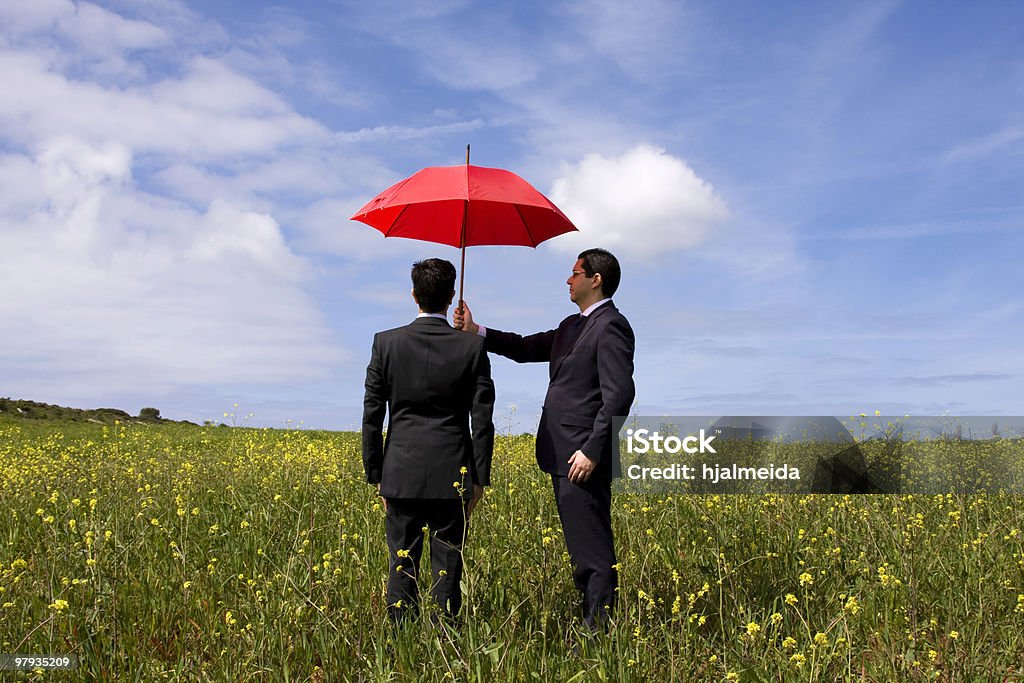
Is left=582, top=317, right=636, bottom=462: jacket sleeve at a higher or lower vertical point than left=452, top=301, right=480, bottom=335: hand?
lower

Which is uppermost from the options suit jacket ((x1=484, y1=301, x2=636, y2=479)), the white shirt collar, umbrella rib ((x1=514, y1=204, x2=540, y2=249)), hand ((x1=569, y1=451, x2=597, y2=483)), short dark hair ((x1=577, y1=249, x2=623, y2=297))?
umbrella rib ((x1=514, y1=204, x2=540, y2=249))

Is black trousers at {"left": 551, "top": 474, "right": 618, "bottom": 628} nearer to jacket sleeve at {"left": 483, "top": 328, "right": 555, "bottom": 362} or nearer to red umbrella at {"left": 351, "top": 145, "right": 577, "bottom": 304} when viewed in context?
jacket sleeve at {"left": 483, "top": 328, "right": 555, "bottom": 362}

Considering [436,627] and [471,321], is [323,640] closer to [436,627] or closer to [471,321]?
[436,627]

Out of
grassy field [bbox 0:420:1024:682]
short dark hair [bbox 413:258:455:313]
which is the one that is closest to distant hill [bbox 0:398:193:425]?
grassy field [bbox 0:420:1024:682]

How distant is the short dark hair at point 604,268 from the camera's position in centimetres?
520

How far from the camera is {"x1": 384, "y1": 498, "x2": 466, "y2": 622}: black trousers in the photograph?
4.95m

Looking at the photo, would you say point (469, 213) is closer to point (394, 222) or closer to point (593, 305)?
point (394, 222)

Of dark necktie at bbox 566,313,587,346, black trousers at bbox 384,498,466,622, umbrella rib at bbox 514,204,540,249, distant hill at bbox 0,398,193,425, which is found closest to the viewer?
black trousers at bbox 384,498,466,622

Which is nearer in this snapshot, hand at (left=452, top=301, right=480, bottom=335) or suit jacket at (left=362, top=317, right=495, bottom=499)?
suit jacket at (left=362, top=317, right=495, bottom=499)

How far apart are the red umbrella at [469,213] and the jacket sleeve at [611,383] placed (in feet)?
4.35

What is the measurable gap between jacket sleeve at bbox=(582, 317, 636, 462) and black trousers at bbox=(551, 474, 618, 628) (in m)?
0.28

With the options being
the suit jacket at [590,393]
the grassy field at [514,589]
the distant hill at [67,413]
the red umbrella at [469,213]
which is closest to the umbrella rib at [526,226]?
the red umbrella at [469,213]

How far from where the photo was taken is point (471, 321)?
217 inches

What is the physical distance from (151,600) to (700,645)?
3.75 meters
